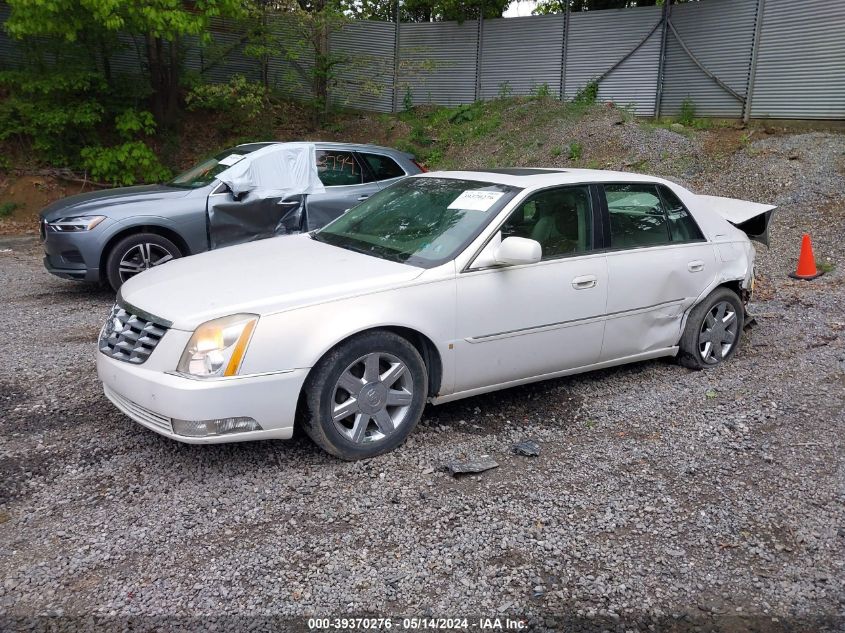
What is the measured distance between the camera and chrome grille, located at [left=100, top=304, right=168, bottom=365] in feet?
12.7

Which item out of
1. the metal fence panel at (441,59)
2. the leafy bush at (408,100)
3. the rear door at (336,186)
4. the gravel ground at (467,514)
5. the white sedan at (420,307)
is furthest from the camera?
the leafy bush at (408,100)

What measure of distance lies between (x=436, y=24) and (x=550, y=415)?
15.5 metres

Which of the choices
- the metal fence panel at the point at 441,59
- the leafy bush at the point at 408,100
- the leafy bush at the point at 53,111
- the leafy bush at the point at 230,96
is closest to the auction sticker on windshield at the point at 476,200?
the leafy bush at the point at 230,96

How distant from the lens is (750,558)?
3273mm

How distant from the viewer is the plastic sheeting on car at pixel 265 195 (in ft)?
26.5

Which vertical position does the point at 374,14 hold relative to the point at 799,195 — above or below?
above

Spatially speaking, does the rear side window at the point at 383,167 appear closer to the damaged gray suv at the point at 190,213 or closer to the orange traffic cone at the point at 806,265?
the damaged gray suv at the point at 190,213

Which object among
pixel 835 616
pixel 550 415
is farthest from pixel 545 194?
pixel 835 616

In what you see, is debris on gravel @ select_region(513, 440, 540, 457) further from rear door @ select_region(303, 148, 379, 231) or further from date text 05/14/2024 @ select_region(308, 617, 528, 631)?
rear door @ select_region(303, 148, 379, 231)

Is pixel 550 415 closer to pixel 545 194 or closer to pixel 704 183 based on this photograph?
pixel 545 194

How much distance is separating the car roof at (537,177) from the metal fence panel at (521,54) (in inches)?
481

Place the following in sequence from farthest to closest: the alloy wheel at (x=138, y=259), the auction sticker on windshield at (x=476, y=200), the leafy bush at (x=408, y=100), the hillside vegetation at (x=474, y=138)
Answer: the leafy bush at (x=408, y=100)
the hillside vegetation at (x=474, y=138)
the alloy wheel at (x=138, y=259)
the auction sticker on windshield at (x=476, y=200)

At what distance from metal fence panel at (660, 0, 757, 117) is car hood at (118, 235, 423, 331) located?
12.0 meters

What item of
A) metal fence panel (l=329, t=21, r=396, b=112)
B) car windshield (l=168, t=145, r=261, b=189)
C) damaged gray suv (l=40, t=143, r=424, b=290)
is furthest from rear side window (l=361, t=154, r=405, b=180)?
metal fence panel (l=329, t=21, r=396, b=112)
